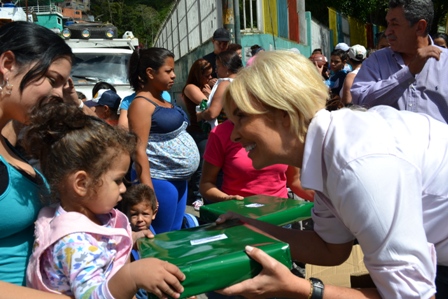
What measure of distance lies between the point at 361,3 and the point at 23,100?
70.4 feet

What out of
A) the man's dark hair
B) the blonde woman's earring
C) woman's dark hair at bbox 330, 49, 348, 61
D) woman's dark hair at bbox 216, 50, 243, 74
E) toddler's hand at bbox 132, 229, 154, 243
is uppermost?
the man's dark hair

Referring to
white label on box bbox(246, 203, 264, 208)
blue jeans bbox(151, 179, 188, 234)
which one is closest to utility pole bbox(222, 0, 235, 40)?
blue jeans bbox(151, 179, 188, 234)

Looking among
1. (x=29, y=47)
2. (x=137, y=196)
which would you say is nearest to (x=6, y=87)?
(x=29, y=47)

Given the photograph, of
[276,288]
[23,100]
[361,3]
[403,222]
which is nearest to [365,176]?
[403,222]

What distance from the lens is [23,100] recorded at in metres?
1.77

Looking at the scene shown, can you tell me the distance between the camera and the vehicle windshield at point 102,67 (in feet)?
30.3

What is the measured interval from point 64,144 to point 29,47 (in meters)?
0.35

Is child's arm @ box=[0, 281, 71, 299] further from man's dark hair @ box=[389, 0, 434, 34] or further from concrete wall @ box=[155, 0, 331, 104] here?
concrete wall @ box=[155, 0, 331, 104]

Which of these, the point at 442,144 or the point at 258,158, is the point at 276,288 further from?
the point at 442,144

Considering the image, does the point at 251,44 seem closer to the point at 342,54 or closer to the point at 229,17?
the point at 229,17

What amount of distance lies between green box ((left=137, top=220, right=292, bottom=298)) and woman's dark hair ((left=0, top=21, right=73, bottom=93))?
2.33 ft

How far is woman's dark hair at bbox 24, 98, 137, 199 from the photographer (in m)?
1.79

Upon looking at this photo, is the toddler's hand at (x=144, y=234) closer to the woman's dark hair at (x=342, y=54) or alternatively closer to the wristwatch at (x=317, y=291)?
the wristwatch at (x=317, y=291)

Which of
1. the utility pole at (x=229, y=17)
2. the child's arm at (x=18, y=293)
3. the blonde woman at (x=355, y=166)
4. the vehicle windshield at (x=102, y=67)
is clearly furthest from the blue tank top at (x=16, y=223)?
the vehicle windshield at (x=102, y=67)
